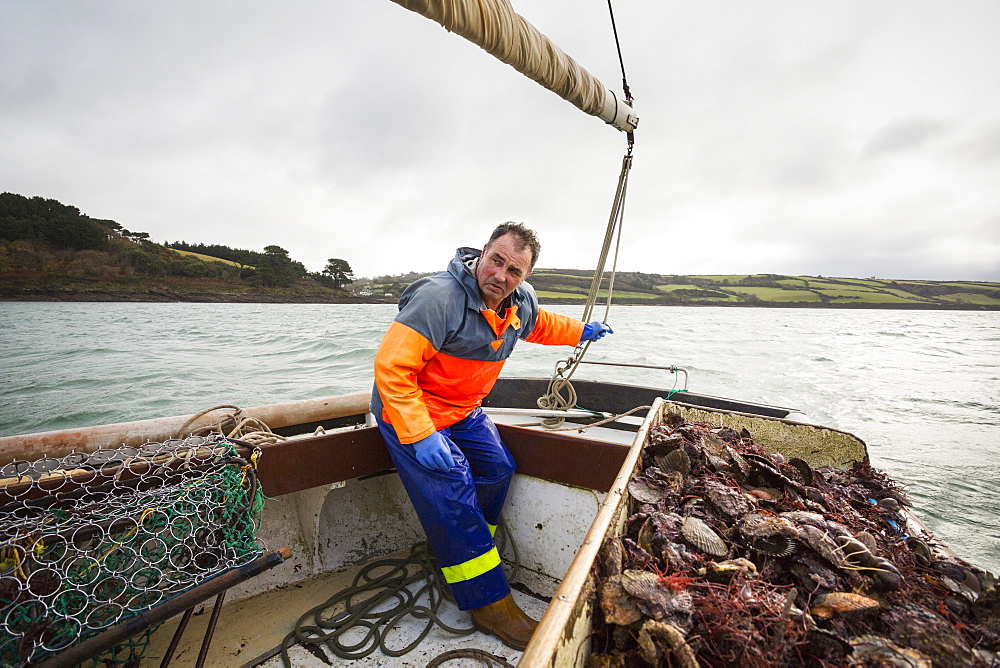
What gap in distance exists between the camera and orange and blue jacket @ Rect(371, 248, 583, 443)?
2.10 meters

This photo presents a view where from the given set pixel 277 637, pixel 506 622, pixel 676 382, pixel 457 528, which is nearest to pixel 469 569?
pixel 457 528

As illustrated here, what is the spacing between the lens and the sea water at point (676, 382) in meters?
6.57

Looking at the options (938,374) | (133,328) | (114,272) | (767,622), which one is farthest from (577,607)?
(114,272)

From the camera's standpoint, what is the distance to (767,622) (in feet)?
3.47

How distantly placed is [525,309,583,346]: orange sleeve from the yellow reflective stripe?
143cm

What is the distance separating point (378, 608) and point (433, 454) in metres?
1.11

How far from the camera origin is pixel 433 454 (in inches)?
82.9

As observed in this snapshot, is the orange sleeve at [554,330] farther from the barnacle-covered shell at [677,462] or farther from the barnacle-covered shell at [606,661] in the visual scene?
the barnacle-covered shell at [606,661]

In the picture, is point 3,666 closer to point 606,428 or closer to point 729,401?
point 606,428

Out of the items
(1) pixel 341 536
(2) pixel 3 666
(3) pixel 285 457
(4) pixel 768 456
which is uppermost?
(4) pixel 768 456

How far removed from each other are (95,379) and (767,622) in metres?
15.5

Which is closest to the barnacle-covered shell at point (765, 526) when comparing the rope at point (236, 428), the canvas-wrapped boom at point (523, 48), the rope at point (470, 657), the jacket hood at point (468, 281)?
the rope at point (470, 657)

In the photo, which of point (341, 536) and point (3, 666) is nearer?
point (3, 666)

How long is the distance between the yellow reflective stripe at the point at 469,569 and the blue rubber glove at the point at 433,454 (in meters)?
0.49
